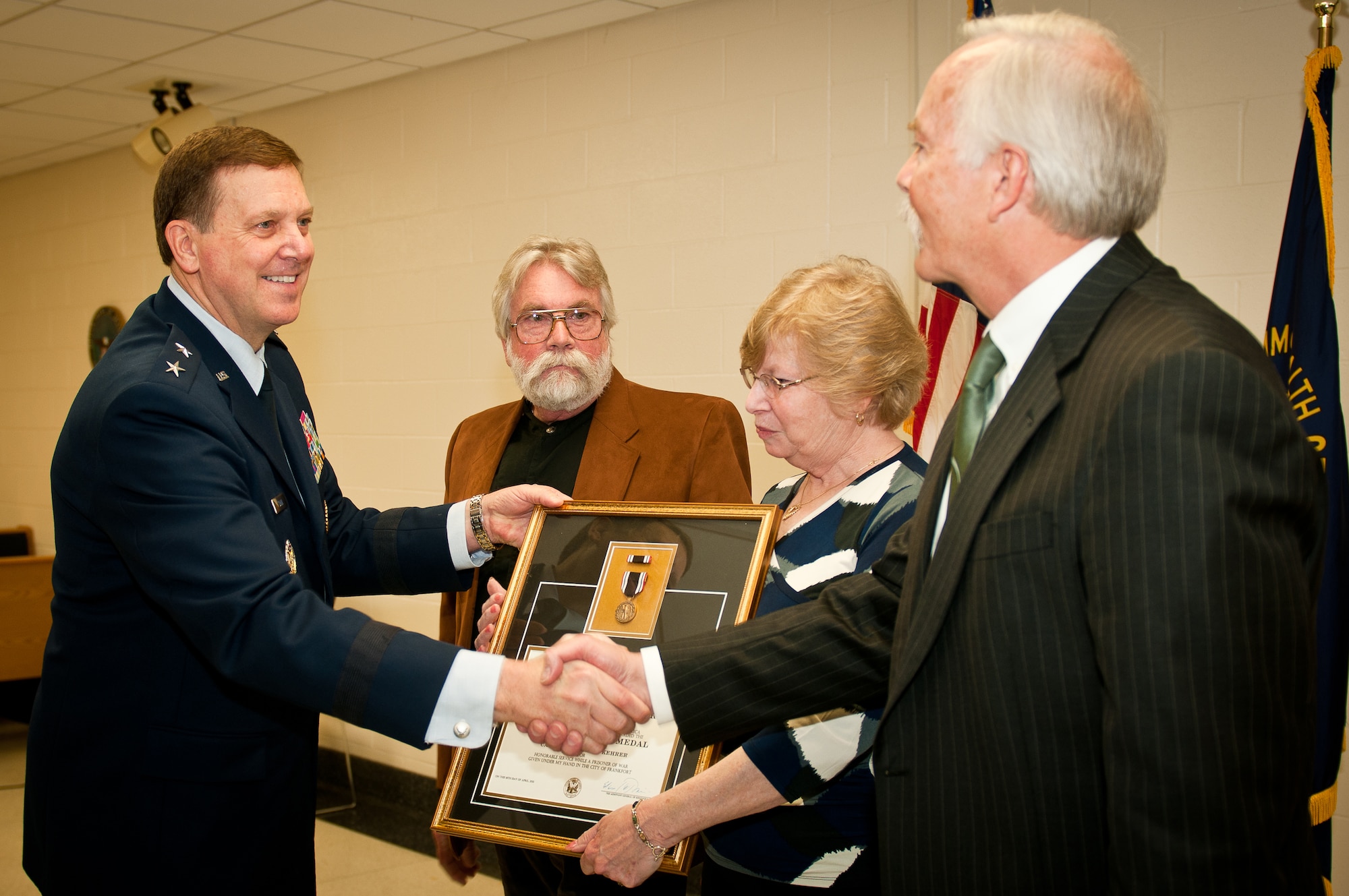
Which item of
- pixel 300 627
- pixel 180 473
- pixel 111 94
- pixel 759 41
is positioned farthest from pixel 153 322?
pixel 111 94

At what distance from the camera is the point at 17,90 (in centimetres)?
498

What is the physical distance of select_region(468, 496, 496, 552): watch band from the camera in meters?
2.25

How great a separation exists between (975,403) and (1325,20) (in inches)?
70.6

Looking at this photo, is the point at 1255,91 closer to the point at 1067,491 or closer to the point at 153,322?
the point at 1067,491

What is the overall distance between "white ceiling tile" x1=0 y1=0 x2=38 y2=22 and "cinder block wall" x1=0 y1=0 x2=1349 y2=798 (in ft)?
4.29

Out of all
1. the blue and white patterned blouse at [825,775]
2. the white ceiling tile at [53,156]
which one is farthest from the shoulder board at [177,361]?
the white ceiling tile at [53,156]

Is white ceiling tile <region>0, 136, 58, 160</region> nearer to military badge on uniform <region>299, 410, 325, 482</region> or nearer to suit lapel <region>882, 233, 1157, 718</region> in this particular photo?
military badge on uniform <region>299, 410, 325, 482</region>

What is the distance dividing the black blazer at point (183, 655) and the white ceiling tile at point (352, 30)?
8.30 ft

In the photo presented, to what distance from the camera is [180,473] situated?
1.59 metres

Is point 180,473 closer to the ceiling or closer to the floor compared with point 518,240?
closer to the floor

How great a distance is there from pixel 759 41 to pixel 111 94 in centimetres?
330

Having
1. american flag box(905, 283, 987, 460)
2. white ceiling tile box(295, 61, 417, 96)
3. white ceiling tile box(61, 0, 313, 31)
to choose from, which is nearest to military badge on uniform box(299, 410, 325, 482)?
american flag box(905, 283, 987, 460)

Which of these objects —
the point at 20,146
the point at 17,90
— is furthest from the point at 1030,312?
the point at 20,146
